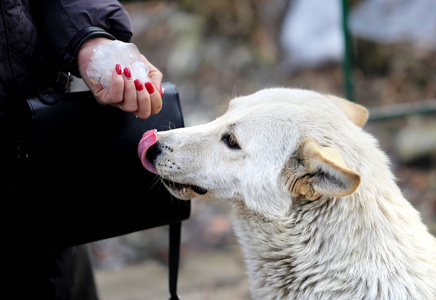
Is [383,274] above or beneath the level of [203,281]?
above

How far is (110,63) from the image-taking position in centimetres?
177

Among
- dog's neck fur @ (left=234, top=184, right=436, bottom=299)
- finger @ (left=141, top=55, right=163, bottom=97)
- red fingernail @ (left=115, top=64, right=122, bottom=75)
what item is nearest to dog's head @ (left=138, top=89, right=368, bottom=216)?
dog's neck fur @ (left=234, top=184, right=436, bottom=299)

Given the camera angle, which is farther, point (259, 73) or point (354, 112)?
point (259, 73)

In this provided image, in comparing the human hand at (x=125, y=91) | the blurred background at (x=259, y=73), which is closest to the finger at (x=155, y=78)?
the human hand at (x=125, y=91)

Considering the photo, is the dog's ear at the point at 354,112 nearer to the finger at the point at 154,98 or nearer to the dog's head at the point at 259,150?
the dog's head at the point at 259,150

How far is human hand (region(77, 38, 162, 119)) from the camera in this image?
5.70 ft

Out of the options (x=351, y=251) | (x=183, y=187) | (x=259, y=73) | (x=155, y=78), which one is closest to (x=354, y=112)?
(x=351, y=251)

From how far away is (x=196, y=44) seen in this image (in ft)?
21.1

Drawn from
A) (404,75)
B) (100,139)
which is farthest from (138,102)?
(404,75)

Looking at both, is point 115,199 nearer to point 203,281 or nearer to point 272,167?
point 272,167

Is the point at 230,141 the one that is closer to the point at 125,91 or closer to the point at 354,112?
the point at 125,91

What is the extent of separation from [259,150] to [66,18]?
1012 mm

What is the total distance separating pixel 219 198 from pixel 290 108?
542 mm

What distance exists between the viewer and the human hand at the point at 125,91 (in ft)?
5.70
